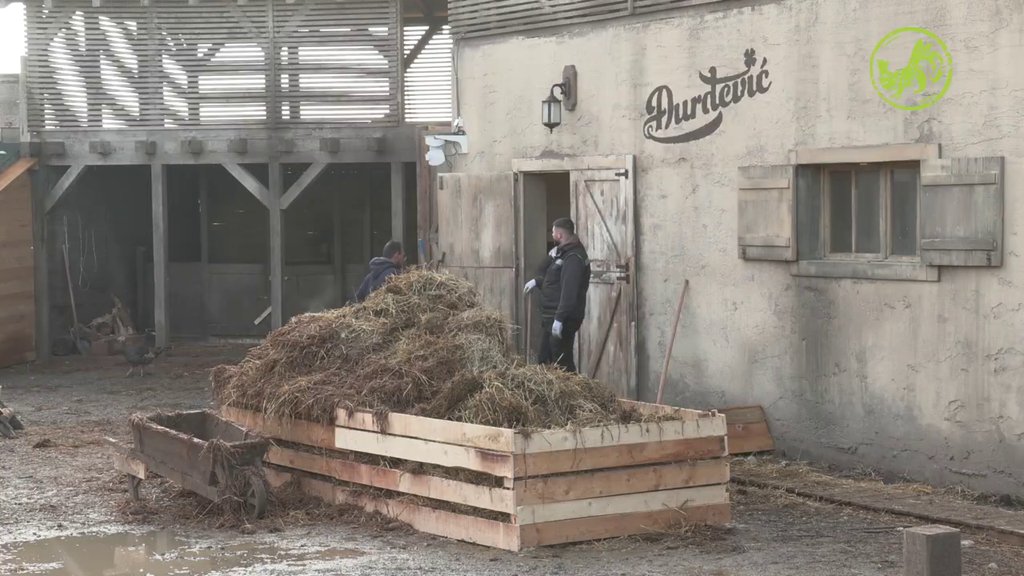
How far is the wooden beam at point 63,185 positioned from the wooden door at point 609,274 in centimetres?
857

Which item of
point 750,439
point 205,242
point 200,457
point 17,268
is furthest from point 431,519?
point 205,242

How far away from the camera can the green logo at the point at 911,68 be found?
9.35m

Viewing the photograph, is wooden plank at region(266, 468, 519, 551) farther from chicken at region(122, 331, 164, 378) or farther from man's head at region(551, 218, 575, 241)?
chicken at region(122, 331, 164, 378)

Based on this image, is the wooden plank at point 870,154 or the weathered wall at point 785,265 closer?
the weathered wall at point 785,265

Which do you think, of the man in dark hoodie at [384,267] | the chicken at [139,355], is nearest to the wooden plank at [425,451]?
the man in dark hoodie at [384,267]

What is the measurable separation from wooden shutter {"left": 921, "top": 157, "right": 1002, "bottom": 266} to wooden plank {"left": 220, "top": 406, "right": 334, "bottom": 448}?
4136 millimetres

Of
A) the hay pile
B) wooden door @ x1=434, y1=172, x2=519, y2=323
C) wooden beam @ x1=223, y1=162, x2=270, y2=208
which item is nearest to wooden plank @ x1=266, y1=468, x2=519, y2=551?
the hay pile

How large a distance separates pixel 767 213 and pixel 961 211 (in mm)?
1680

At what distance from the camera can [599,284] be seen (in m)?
12.1

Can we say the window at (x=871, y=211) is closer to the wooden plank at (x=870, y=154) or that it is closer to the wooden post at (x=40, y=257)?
the wooden plank at (x=870, y=154)

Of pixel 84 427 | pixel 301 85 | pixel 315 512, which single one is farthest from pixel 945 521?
pixel 301 85

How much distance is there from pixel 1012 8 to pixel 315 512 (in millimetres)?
5376

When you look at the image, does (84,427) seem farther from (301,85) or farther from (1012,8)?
(1012,8)

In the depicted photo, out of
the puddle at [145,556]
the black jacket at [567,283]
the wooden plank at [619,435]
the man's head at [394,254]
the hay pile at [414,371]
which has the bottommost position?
the puddle at [145,556]
